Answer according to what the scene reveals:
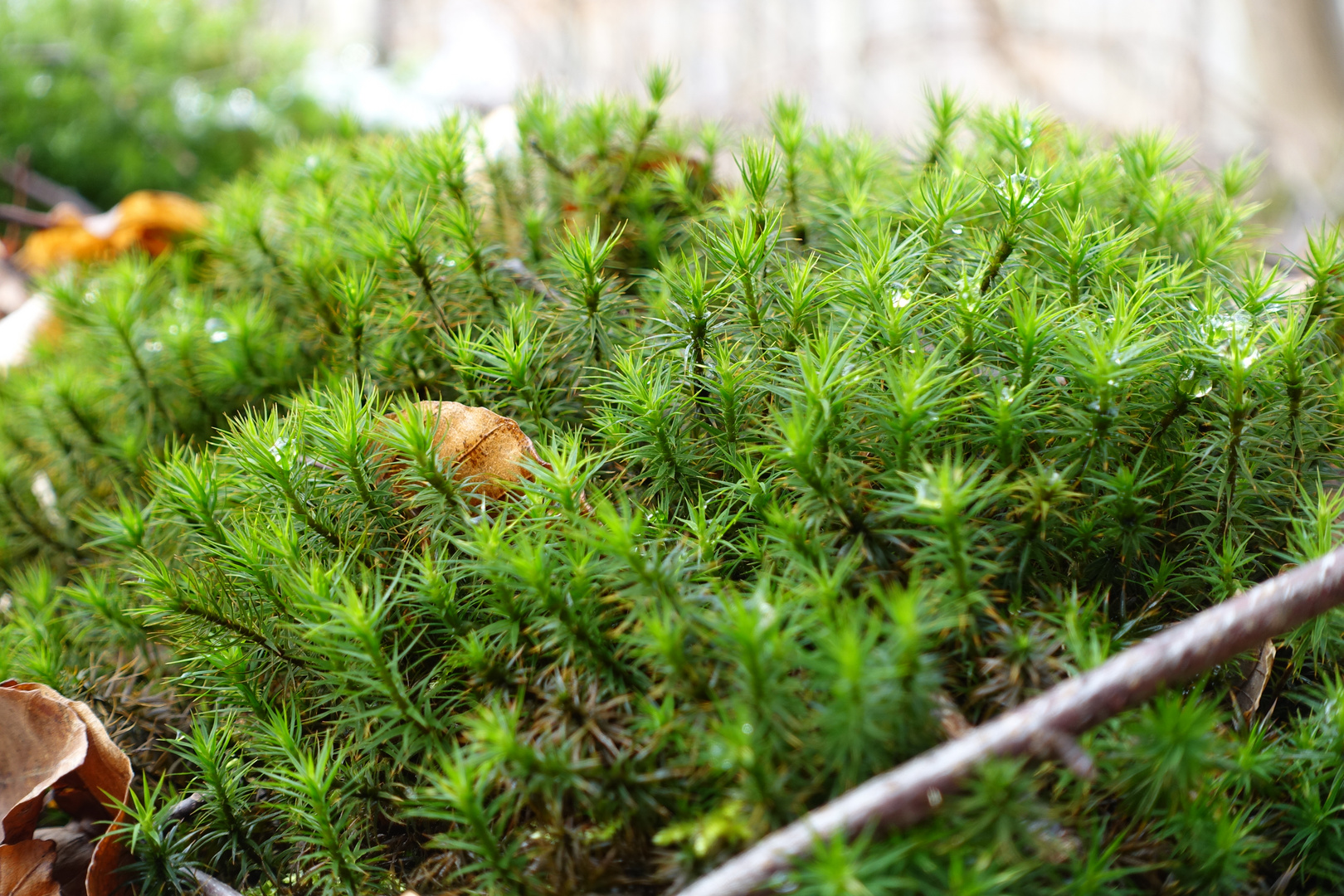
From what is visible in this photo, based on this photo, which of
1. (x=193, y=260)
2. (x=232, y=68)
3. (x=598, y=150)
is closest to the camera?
(x=598, y=150)

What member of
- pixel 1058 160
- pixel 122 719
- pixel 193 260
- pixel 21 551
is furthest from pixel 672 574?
pixel 193 260

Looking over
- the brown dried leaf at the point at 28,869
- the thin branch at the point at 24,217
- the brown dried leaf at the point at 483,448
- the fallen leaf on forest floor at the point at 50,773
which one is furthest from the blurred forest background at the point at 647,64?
the brown dried leaf at the point at 28,869

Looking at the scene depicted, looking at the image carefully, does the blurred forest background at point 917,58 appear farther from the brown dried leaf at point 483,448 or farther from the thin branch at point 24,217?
the brown dried leaf at point 483,448

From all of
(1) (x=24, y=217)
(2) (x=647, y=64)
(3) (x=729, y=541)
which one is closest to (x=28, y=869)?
(3) (x=729, y=541)

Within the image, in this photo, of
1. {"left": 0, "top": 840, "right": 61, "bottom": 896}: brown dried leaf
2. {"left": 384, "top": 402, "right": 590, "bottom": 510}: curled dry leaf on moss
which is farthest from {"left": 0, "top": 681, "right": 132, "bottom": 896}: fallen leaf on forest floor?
{"left": 384, "top": 402, "right": 590, "bottom": 510}: curled dry leaf on moss

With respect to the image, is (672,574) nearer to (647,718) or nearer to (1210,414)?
(647,718)

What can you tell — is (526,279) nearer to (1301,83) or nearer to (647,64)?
(647,64)
